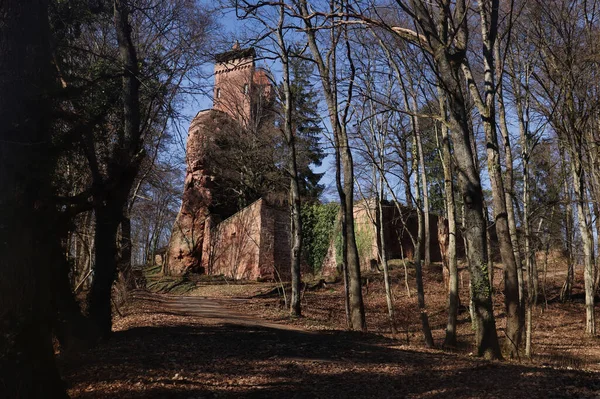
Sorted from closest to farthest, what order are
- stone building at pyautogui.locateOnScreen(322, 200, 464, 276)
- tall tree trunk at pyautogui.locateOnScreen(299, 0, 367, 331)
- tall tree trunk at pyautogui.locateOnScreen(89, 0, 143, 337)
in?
tall tree trunk at pyautogui.locateOnScreen(89, 0, 143, 337) → tall tree trunk at pyautogui.locateOnScreen(299, 0, 367, 331) → stone building at pyautogui.locateOnScreen(322, 200, 464, 276)

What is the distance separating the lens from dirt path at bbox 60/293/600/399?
20.4 ft

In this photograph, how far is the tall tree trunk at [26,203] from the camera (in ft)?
18.3

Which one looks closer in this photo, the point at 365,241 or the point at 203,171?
the point at 365,241

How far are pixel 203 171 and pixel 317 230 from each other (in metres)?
8.71

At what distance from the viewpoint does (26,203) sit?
6172mm

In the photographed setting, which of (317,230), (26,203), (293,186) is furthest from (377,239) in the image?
(26,203)

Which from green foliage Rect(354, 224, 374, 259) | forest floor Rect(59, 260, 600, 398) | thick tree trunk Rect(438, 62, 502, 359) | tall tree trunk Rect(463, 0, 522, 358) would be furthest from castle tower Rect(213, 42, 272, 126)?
thick tree trunk Rect(438, 62, 502, 359)

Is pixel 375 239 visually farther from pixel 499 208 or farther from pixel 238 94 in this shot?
pixel 499 208

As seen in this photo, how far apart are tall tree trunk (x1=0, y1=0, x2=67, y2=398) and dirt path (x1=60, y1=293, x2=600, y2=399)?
1.00 m

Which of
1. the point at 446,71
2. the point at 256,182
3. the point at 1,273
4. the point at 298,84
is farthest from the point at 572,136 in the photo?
the point at 256,182

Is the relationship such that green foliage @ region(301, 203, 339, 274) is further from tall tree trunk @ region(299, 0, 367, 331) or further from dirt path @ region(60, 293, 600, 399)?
dirt path @ region(60, 293, 600, 399)

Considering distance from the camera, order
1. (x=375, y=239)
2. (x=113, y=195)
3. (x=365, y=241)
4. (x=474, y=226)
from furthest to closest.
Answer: (x=365, y=241) < (x=375, y=239) < (x=113, y=195) < (x=474, y=226)

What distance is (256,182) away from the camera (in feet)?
101

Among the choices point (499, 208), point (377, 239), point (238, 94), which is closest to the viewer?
point (499, 208)
